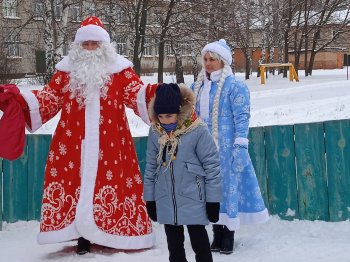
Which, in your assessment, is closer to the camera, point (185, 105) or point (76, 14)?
point (185, 105)

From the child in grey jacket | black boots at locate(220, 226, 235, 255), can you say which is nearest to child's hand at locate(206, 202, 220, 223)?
the child in grey jacket

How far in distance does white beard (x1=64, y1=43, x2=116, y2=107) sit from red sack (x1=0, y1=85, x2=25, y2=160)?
1.35ft

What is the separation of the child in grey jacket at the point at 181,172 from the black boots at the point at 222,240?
77cm

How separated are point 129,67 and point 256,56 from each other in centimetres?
4595

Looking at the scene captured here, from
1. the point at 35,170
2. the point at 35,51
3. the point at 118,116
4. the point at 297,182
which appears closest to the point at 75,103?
the point at 118,116

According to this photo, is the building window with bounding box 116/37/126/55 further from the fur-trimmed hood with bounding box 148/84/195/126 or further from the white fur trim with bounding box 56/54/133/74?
the fur-trimmed hood with bounding box 148/84/195/126

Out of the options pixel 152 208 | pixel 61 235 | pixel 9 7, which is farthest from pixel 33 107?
pixel 9 7

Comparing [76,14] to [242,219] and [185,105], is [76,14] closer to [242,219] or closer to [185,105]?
[242,219]

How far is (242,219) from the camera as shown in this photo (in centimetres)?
451

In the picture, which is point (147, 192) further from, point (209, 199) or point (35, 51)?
point (35, 51)

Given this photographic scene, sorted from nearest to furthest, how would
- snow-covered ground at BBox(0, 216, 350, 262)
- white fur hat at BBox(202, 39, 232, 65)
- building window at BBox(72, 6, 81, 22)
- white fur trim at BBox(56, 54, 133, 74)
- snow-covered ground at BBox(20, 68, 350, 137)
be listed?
1. snow-covered ground at BBox(0, 216, 350, 262)
2. white fur hat at BBox(202, 39, 232, 65)
3. white fur trim at BBox(56, 54, 133, 74)
4. snow-covered ground at BBox(20, 68, 350, 137)
5. building window at BBox(72, 6, 81, 22)

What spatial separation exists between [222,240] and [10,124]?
6.14 ft

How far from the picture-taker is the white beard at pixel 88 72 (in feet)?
14.9

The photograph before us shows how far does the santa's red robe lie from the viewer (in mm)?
4430
